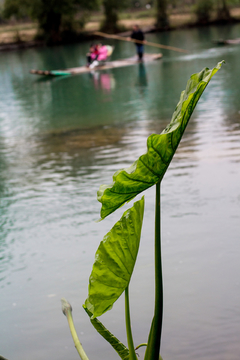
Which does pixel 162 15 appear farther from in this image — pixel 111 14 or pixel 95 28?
pixel 95 28

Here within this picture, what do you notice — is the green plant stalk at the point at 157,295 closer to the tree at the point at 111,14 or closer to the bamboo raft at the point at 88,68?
the bamboo raft at the point at 88,68

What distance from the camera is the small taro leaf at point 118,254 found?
4.72 feet

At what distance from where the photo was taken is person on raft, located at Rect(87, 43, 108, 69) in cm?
1797

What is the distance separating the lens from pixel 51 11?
3828cm

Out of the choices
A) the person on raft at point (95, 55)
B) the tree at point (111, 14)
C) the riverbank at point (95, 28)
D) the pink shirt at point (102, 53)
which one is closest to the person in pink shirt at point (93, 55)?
the person on raft at point (95, 55)

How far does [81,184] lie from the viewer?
514 centimetres

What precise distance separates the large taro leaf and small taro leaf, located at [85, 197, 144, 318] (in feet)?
0.18

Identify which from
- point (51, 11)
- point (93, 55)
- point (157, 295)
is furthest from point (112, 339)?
point (51, 11)

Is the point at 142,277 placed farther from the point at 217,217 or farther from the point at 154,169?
the point at 154,169

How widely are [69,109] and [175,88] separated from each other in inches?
106

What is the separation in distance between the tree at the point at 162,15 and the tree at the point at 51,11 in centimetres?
603

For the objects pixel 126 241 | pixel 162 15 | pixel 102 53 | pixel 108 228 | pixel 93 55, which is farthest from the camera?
pixel 162 15

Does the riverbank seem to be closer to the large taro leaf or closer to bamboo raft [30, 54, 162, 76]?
bamboo raft [30, 54, 162, 76]

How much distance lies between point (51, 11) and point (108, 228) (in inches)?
1472
